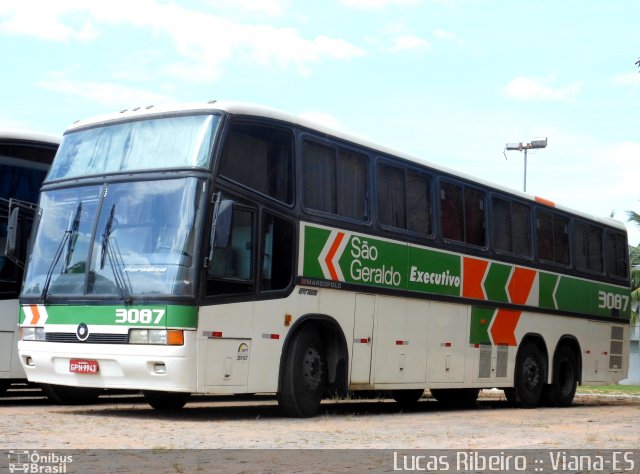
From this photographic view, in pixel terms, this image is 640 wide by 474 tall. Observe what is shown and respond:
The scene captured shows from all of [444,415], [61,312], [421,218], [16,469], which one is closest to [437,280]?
[421,218]

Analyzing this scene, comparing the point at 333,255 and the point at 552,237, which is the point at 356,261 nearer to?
the point at 333,255

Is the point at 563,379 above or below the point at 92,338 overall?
below

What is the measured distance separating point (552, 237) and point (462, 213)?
10.7 ft

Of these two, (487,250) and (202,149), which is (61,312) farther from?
(487,250)

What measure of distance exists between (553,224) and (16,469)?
1396 cm

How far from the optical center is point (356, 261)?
1449cm

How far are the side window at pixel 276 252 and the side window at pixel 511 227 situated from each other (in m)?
5.64

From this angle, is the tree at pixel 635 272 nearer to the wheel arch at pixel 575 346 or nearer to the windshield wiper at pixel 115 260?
the wheel arch at pixel 575 346

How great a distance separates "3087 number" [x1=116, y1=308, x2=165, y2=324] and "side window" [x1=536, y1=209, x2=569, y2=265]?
909 centimetres

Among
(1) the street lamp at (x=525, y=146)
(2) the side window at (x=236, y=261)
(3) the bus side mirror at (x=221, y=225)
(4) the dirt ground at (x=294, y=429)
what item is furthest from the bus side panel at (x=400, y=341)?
(1) the street lamp at (x=525, y=146)

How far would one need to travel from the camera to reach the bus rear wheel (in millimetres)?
18741

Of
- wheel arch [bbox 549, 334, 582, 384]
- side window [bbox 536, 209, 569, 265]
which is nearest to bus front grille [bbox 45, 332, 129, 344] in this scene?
side window [bbox 536, 209, 569, 265]

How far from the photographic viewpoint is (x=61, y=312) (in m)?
12.8

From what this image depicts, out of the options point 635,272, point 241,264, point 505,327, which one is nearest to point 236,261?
point 241,264
